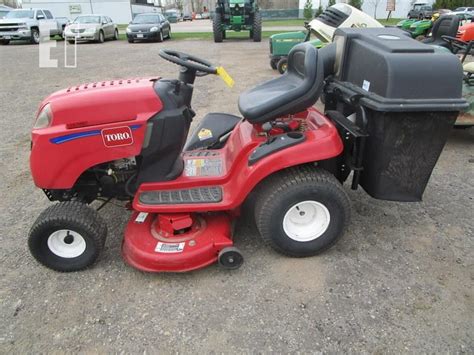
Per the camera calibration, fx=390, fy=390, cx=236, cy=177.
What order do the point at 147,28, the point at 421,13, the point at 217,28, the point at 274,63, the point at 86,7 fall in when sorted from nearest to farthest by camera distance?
1. the point at 274,63
2. the point at 217,28
3. the point at 147,28
4. the point at 421,13
5. the point at 86,7

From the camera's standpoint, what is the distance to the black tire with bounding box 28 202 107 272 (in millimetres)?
2268

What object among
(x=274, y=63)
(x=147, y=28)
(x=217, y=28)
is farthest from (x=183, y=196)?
(x=147, y=28)

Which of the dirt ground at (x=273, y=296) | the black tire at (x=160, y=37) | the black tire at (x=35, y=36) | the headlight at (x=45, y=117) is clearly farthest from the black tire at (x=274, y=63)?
the black tire at (x=35, y=36)

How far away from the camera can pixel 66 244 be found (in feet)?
7.84

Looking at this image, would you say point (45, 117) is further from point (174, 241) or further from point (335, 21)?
→ point (335, 21)

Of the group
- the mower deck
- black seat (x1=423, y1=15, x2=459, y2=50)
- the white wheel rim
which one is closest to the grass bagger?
black seat (x1=423, y1=15, x2=459, y2=50)

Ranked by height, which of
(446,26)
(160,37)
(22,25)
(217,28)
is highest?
(446,26)

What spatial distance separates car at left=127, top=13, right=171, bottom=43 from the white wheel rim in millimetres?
14289

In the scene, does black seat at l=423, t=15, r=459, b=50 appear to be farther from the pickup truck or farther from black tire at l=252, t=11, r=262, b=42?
the pickup truck

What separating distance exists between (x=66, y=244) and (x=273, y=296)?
1292mm

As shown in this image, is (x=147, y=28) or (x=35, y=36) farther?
(x=35, y=36)

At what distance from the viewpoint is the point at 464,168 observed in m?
3.73

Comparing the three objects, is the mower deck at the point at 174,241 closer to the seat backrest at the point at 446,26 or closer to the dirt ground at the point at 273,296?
the dirt ground at the point at 273,296

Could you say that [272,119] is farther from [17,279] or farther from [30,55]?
[30,55]
